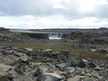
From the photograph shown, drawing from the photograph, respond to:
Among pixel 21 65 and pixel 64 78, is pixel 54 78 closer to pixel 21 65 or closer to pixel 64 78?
pixel 64 78

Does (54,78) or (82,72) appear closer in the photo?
(54,78)

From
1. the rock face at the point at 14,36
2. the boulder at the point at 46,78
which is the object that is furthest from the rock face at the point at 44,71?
the rock face at the point at 14,36

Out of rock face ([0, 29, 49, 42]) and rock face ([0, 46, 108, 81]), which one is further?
rock face ([0, 29, 49, 42])

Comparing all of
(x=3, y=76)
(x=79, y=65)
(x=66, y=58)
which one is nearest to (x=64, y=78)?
(x=3, y=76)

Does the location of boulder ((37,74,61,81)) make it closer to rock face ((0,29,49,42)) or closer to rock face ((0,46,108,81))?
rock face ((0,46,108,81))

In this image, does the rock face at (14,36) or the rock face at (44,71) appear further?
the rock face at (14,36)

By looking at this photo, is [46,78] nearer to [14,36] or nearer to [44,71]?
[44,71]

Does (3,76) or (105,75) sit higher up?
(3,76)

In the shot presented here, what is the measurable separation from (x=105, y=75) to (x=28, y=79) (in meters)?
6.25

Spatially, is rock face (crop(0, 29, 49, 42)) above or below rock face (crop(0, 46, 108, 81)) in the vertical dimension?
below

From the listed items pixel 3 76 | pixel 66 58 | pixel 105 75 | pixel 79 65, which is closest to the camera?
pixel 3 76

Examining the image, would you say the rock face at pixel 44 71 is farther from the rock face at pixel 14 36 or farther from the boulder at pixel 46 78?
the rock face at pixel 14 36

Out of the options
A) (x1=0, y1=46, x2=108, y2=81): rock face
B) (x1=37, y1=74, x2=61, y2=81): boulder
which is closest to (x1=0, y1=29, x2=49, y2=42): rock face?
(x1=0, y1=46, x2=108, y2=81): rock face

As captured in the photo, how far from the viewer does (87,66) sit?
19141 millimetres
